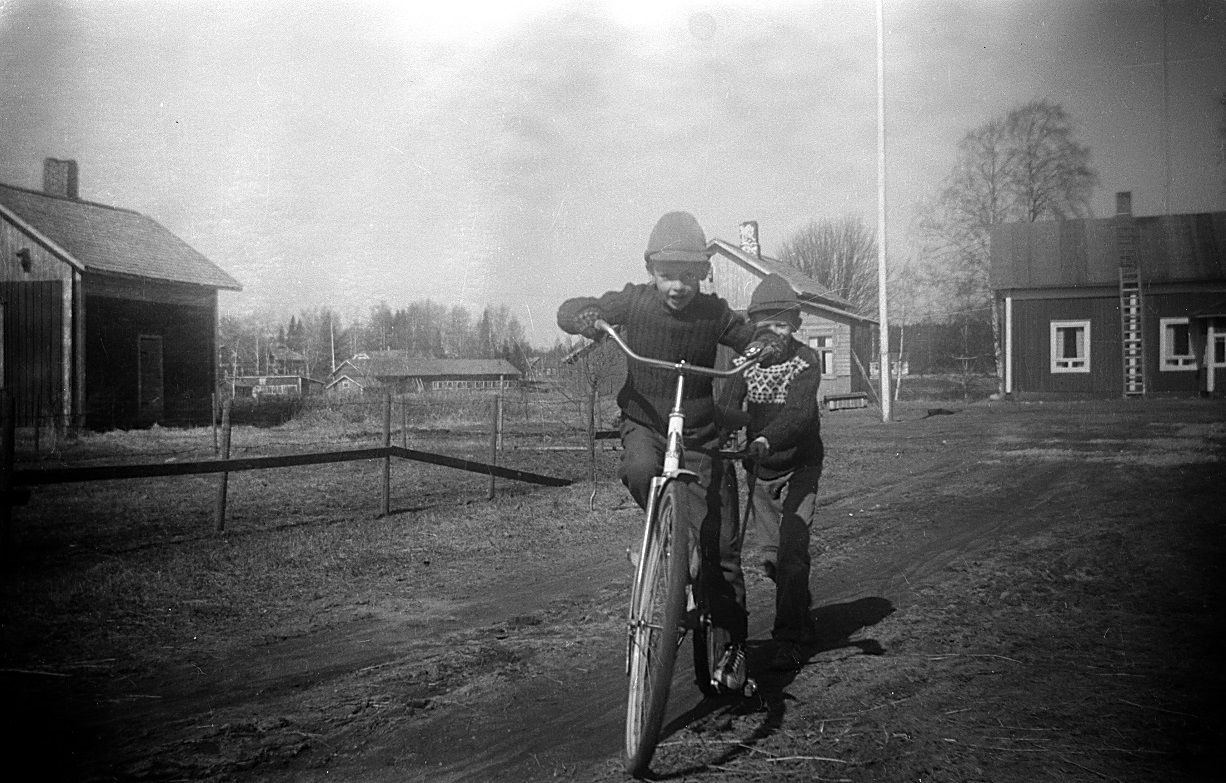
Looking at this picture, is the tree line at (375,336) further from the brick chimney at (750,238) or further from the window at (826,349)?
the window at (826,349)

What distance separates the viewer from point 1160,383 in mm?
10906

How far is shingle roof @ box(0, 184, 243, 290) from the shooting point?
17.1ft

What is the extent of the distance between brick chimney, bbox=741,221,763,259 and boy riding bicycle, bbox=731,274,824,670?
138 centimetres

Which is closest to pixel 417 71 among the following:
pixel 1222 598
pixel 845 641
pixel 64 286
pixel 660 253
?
pixel 64 286

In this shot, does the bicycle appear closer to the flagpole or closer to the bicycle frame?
the bicycle frame

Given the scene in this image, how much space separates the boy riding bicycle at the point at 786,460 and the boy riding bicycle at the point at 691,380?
52 centimetres

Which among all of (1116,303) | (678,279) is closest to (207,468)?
(678,279)

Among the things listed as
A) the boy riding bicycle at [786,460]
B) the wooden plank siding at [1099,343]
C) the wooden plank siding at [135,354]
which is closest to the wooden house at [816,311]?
the boy riding bicycle at [786,460]

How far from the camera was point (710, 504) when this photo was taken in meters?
3.11

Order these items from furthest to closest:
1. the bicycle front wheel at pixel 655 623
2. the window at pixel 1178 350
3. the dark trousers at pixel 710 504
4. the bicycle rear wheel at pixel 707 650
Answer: the window at pixel 1178 350 < the bicycle rear wheel at pixel 707 650 < the dark trousers at pixel 710 504 < the bicycle front wheel at pixel 655 623

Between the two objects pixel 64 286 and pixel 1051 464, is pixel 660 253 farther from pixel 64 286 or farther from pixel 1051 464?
pixel 1051 464

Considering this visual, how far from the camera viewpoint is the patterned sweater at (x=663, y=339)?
3.07 m

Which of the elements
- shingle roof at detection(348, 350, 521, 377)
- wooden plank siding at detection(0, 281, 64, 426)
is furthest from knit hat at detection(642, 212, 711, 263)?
shingle roof at detection(348, 350, 521, 377)

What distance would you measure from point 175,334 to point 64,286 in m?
1.84
